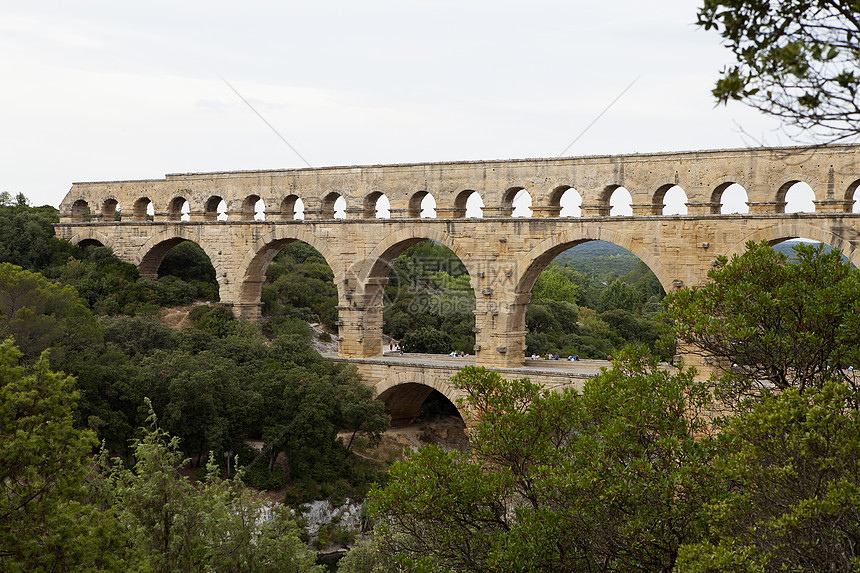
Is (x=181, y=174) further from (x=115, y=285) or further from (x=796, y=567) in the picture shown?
(x=796, y=567)

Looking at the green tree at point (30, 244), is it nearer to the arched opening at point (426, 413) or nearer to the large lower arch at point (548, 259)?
the arched opening at point (426, 413)

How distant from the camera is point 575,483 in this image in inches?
391

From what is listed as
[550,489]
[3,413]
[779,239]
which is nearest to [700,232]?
[779,239]

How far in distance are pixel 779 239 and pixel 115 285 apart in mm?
→ 21756

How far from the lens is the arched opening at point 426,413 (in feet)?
→ 92.2

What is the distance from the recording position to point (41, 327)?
2216 cm

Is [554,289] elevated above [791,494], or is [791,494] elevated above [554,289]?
[554,289]

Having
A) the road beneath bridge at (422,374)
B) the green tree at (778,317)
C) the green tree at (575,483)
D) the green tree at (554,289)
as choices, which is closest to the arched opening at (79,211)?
the road beneath bridge at (422,374)

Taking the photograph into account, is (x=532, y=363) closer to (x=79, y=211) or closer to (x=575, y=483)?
(x=575, y=483)

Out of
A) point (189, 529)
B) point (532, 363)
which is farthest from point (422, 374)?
point (189, 529)

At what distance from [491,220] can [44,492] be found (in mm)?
17070

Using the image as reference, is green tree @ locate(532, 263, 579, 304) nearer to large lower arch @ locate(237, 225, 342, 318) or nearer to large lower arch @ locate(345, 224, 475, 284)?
large lower arch @ locate(237, 225, 342, 318)

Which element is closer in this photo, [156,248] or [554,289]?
[156,248]

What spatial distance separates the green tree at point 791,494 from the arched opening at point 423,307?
1894 cm
